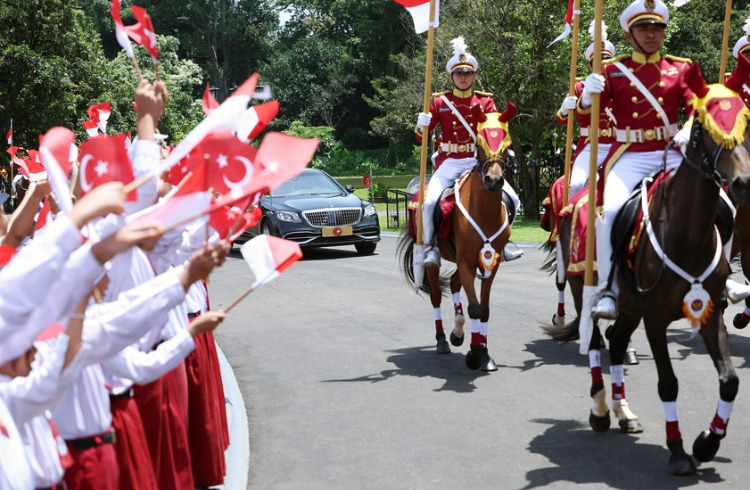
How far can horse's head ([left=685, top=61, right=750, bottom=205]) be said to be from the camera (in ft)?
18.7

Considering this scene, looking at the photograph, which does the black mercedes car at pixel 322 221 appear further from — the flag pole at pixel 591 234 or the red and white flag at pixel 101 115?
the flag pole at pixel 591 234

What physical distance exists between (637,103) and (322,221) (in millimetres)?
13838

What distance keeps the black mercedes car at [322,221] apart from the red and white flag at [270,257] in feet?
54.5

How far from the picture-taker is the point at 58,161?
2941 millimetres

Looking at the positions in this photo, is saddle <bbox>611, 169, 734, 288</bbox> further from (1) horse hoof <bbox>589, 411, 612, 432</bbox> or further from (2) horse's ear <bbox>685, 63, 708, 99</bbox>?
(1) horse hoof <bbox>589, 411, 612, 432</bbox>

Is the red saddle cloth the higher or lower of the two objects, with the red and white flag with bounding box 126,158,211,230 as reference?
lower

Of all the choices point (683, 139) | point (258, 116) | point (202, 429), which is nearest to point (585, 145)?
point (683, 139)

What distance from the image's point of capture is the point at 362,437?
7457 millimetres

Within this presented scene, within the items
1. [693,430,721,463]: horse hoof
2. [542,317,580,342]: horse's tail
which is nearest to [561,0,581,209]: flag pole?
[542,317,580,342]: horse's tail

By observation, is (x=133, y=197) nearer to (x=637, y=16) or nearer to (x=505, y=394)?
(x=637, y=16)

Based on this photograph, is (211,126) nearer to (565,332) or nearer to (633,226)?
(633,226)

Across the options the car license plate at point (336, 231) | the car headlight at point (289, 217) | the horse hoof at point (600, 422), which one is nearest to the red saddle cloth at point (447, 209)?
the horse hoof at point (600, 422)

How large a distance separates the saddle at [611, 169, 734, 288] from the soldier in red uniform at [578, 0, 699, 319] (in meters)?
0.06

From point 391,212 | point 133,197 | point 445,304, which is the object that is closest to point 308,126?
point 391,212
